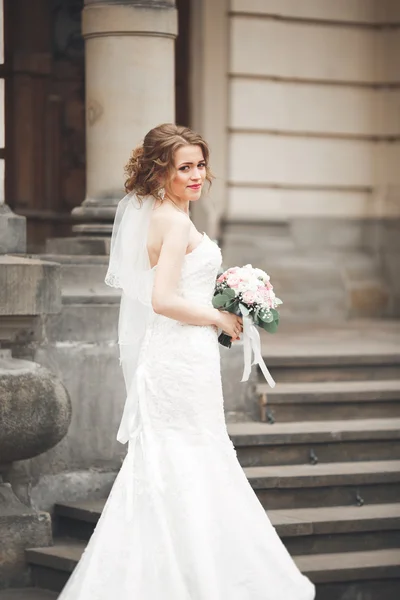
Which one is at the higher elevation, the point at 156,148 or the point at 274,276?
the point at 156,148

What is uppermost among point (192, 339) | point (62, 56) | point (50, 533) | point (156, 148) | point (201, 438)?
point (62, 56)

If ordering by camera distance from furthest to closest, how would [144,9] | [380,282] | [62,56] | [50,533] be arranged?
[380,282]
[62,56]
[144,9]
[50,533]

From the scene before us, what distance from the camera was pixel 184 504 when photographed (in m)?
6.00

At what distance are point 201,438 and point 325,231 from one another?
5.90 metres

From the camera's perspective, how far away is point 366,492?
796 centimetres

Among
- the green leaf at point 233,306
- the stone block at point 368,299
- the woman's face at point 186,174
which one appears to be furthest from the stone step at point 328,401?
the stone block at point 368,299

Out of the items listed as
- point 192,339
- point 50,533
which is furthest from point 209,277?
point 50,533

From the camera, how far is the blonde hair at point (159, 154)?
19.9ft

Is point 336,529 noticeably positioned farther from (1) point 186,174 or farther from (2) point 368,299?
(2) point 368,299

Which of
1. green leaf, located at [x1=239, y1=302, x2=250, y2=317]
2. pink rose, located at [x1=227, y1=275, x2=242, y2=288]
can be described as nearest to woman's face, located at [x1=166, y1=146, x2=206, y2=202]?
pink rose, located at [x1=227, y1=275, x2=242, y2=288]

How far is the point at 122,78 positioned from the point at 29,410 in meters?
2.29

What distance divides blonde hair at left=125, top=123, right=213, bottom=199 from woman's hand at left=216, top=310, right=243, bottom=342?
1.95 feet

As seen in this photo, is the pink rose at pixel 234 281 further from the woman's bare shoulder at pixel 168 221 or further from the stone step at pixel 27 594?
the stone step at pixel 27 594

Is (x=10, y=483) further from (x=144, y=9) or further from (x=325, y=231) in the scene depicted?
(x=325, y=231)
